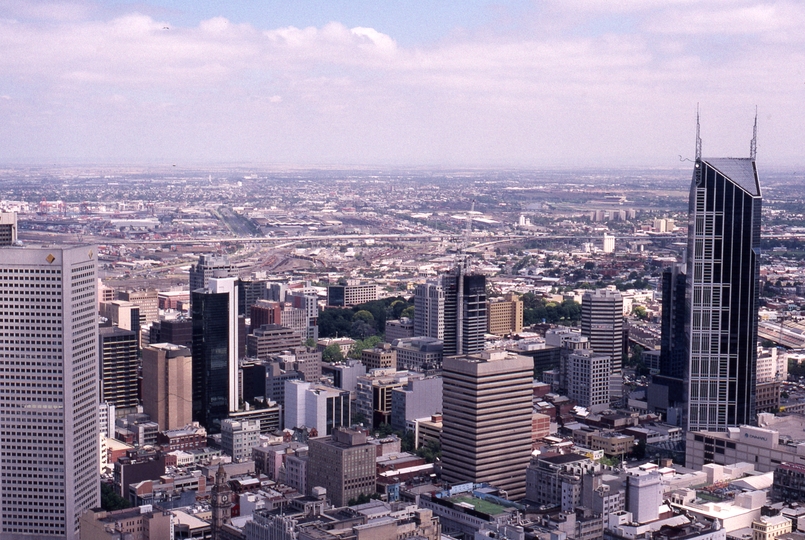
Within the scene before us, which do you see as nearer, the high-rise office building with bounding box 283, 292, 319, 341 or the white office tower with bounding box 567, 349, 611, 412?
the white office tower with bounding box 567, 349, 611, 412

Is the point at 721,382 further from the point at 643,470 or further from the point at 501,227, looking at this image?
the point at 501,227

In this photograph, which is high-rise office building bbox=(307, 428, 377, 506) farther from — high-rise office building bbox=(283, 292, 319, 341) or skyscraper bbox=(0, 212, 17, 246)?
high-rise office building bbox=(283, 292, 319, 341)

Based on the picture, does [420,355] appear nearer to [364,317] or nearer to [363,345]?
[363,345]

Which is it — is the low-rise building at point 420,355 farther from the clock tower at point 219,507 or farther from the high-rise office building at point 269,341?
the clock tower at point 219,507

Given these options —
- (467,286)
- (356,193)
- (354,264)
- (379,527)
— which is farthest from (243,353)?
(356,193)

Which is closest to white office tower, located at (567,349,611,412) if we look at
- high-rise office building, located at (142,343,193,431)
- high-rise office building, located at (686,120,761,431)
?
high-rise office building, located at (686,120,761,431)

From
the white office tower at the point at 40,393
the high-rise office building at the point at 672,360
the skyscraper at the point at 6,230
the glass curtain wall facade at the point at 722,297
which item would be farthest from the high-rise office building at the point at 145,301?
the glass curtain wall facade at the point at 722,297

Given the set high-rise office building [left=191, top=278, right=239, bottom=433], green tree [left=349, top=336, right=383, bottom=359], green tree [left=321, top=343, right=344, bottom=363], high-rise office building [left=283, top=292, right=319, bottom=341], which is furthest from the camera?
high-rise office building [left=283, top=292, right=319, bottom=341]
